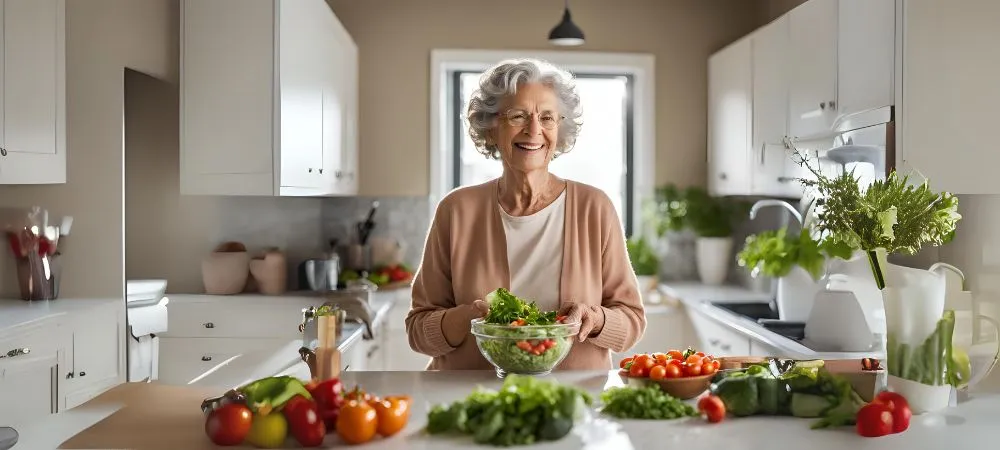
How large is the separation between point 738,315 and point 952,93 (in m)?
1.49

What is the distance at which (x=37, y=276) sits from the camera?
11.3 feet

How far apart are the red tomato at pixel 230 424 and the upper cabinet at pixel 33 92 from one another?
1842 millimetres

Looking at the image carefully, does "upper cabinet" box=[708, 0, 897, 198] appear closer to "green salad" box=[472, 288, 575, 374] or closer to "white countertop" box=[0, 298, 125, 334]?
"green salad" box=[472, 288, 575, 374]

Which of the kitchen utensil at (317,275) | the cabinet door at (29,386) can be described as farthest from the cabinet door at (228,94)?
the kitchen utensil at (317,275)

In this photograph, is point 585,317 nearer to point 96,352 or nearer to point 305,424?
point 305,424

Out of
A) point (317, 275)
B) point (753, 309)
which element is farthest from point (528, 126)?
point (317, 275)

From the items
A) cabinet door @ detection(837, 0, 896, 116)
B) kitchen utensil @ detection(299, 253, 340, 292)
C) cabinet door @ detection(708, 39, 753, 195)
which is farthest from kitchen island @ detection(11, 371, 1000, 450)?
cabinet door @ detection(708, 39, 753, 195)

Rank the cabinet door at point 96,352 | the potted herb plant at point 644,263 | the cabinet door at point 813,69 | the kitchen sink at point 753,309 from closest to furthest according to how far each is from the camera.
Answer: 1. the cabinet door at point 96,352
2. the cabinet door at point 813,69
3. the kitchen sink at point 753,309
4. the potted herb plant at point 644,263

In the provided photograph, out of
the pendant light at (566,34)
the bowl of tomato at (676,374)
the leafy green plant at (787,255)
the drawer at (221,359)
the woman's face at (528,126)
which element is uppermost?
the pendant light at (566,34)

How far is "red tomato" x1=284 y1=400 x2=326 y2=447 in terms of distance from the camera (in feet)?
4.97

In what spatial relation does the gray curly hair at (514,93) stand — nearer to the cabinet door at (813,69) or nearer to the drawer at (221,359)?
the cabinet door at (813,69)

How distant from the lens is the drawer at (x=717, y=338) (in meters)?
3.81

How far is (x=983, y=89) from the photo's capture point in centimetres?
278

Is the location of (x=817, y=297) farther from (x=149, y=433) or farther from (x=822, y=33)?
(x=149, y=433)
